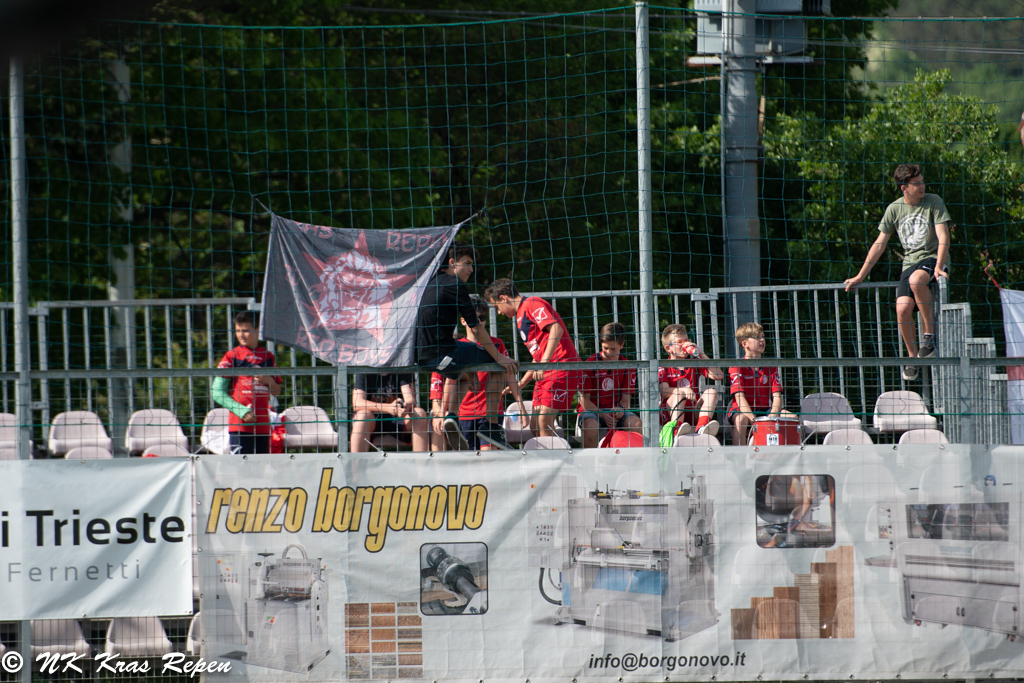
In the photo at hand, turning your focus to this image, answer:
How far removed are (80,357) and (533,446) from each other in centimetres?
785

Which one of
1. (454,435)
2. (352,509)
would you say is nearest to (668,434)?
(454,435)

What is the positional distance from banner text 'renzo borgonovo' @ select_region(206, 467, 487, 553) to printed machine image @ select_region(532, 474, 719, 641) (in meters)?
0.46

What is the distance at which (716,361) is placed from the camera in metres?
5.41

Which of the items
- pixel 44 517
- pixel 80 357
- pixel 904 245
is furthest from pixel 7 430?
pixel 904 245

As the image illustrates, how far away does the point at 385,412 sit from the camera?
21.2 feet

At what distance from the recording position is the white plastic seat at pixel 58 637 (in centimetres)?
565

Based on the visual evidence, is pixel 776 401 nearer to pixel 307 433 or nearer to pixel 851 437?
pixel 851 437

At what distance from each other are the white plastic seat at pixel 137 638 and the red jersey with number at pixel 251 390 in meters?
1.34

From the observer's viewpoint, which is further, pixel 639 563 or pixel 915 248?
pixel 915 248

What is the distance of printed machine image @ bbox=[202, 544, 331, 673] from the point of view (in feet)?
18.0

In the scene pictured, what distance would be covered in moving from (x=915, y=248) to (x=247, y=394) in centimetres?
490

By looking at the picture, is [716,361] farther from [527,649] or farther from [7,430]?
[7,430]

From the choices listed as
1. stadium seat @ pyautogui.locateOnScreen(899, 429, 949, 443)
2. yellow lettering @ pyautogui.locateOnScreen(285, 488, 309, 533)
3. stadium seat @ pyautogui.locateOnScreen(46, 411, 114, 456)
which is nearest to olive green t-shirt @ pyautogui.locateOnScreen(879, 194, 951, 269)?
stadium seat @ pyautogui.locateOnScreen(899, 429, 949, 443)

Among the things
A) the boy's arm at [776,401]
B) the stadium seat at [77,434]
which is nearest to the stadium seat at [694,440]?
the boy's arm at [776,401]
